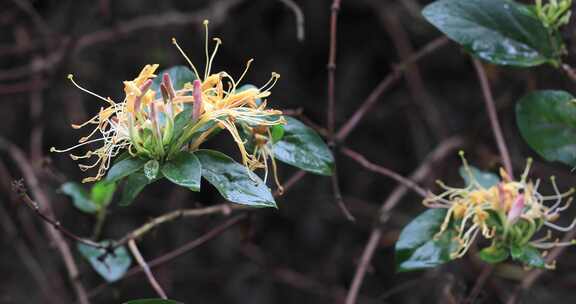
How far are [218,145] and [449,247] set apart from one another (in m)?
1.13

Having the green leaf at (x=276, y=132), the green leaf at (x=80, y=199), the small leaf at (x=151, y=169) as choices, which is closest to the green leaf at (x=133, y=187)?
the small leaf at (x=151, y=169)

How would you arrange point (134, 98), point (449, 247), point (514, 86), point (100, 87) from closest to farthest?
point (134, 98) < point (449, 247) < point (514, 86) < point (100, 87)

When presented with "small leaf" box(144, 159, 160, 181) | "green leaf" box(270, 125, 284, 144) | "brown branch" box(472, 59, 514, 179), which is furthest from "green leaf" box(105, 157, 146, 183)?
"brown branch" box(472, 59, 514, 179)

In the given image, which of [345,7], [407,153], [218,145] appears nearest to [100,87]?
[218,145]

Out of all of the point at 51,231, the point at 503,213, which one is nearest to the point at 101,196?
the point at 51,231

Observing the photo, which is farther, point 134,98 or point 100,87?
point 100,87

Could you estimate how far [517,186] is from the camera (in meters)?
1.01

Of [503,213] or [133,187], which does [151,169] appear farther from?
[503,213]

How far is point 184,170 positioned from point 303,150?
0.24 metres

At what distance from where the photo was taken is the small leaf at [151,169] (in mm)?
788

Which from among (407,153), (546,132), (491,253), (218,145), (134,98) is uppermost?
(134,98)

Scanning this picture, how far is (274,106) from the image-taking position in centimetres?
197

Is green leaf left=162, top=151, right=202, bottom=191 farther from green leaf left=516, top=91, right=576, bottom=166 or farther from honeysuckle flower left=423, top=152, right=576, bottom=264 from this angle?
green leaf left=516, top=91, right=576, bottom=166

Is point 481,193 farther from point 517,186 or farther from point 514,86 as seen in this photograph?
point 514,86
